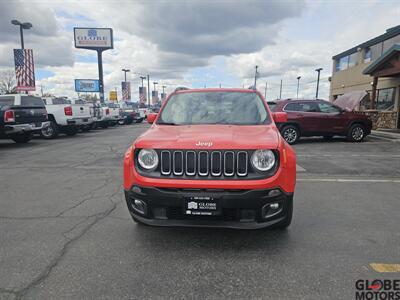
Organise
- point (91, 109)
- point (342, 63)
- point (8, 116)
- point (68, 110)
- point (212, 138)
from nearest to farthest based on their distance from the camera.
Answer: point (212, 138) → point (8, 116) → point (68, 110) → point (91, 109) → point (342, 63)

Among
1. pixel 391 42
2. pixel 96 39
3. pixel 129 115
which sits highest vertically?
pixel 96 39

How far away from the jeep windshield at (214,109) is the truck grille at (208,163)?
1020 millimetres

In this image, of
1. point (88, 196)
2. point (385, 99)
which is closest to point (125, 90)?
point (385, 99)

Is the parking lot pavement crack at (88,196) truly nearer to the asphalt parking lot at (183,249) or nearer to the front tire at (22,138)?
the asphalt parking lot at (183,249)

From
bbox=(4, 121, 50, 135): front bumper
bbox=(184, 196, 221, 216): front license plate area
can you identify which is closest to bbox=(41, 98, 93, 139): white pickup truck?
bbox=(4, 121, 50, 135): front bumper

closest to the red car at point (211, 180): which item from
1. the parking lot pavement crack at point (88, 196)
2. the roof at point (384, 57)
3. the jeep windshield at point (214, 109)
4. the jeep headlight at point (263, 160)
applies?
the jeep headlight at point (263, 160)

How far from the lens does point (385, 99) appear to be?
19.8 m

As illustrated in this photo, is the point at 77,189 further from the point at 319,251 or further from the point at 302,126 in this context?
the point at 302,126

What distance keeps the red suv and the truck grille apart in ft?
30.1

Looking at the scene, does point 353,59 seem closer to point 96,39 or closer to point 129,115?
point 129,115

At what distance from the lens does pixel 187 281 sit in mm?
2678

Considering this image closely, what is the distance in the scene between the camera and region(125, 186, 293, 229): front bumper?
286 cm

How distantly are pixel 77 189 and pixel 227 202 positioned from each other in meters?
3.83

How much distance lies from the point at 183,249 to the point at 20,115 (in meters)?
10.8
